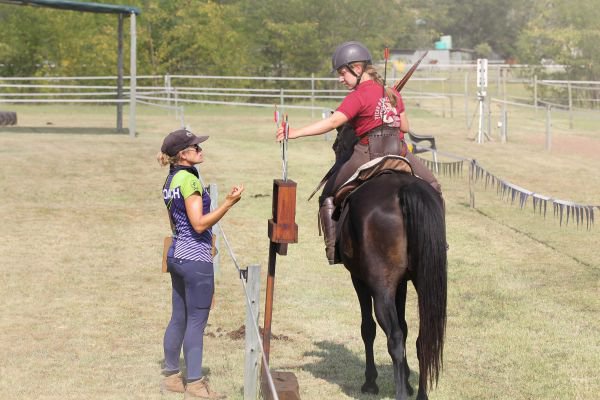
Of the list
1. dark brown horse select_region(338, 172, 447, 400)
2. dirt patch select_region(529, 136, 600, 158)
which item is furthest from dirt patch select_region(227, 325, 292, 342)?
dirt patch select_region(529, 136, 600, 158)

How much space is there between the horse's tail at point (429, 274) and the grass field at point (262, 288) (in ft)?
2.75

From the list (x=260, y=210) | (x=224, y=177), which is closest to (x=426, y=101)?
(x=224, y=177)

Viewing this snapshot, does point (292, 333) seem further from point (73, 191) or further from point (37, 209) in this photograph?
point (73, 191)

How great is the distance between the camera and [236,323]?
366 inches

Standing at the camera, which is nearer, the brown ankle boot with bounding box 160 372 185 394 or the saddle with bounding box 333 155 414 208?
the saddle with bounding box 333 155 414 208

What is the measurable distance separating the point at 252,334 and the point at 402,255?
106 cm

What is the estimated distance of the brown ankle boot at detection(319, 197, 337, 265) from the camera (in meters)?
7.07

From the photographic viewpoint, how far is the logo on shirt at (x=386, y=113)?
6977 mm

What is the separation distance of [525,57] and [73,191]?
51239mm

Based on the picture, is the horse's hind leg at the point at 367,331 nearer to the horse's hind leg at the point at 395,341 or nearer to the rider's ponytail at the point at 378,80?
the horse's hind leg at the point at 395,341

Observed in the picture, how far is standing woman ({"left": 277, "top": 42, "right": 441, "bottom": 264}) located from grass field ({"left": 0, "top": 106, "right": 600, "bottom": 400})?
1.45m

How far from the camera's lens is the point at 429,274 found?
248 inches

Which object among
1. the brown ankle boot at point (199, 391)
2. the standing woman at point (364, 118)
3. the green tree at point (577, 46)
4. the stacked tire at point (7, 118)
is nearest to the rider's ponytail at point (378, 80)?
the standing woman at point (364, 118)

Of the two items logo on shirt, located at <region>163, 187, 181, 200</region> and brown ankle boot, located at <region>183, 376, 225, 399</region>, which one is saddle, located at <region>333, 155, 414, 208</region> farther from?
brown ankle boot, located at <region>183, 376, 225, 399</region>
